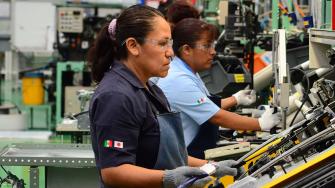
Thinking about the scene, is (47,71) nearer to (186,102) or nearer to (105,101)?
(186,102)

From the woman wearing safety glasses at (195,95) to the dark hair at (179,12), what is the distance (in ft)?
3.50

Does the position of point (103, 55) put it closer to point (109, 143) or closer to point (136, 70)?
point (136, 70)

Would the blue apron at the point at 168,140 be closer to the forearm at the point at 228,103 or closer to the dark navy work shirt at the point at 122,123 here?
the dark navy work shirt at the point at 122,123

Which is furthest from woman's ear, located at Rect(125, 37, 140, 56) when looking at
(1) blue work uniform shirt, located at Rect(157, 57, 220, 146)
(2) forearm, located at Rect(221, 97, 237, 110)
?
(2) forearm, located at Rect(221, 97, 237, 110)

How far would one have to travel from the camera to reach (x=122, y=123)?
7.04ft

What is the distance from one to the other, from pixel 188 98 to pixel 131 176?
120 centimetres

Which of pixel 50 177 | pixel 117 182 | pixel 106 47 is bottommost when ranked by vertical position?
pixel 50 177

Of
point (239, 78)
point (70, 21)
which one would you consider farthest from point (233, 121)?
point (70, 21)

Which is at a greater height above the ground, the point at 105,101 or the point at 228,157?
the point at 105,101

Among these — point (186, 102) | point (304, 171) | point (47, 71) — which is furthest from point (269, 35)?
point (47, 71)

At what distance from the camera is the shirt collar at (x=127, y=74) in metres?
2.26

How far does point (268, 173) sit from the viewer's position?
2.23 m

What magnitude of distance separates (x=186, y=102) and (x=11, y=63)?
7449 mm

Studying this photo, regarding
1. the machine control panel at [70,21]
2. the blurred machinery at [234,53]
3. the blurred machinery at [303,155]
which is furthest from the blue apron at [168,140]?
the machine control panel at [70,21]
